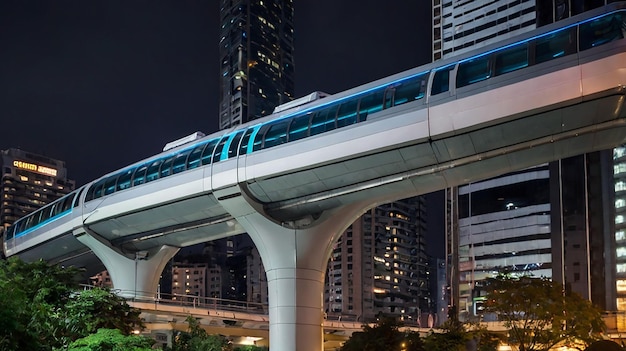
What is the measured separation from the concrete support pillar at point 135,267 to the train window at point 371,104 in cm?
2386

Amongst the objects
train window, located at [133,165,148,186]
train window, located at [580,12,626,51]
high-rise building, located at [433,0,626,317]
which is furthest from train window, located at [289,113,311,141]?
high-rise building, located at [433,0,626,317]

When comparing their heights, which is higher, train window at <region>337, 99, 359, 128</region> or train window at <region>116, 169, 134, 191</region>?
train window at <region>337, 99, 359, 128</region>

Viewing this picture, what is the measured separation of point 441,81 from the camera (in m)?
28.1

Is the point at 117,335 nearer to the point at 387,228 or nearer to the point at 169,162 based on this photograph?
the point at 169,162

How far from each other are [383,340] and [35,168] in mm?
164825

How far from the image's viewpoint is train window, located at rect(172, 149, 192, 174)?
128 ft

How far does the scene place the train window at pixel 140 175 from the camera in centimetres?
4188

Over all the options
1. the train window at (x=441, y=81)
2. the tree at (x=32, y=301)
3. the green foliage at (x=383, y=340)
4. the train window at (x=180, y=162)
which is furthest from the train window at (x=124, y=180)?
the train window at (x=441, y=81)

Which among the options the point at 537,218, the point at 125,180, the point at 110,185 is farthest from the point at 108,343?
the point at 537,218

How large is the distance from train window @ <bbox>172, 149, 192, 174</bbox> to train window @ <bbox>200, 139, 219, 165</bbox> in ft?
5.37

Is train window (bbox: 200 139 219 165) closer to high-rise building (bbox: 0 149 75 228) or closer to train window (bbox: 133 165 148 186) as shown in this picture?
train window (bbox: 133 165 148 186)

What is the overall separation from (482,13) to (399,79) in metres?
89.8

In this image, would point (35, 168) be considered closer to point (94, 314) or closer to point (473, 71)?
point (94, 314)

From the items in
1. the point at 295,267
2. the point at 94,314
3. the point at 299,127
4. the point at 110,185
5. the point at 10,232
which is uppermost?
the point at 299,127
